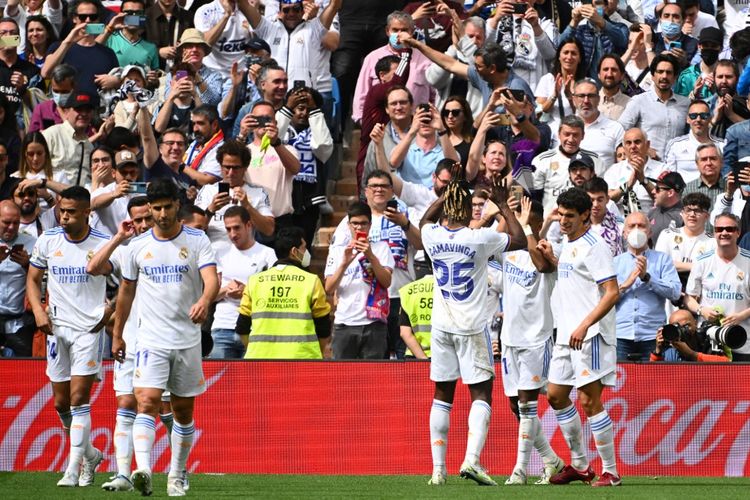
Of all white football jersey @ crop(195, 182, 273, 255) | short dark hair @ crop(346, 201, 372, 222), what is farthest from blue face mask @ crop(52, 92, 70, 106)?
short dark hair @ crop(346, 201, 372, 222)

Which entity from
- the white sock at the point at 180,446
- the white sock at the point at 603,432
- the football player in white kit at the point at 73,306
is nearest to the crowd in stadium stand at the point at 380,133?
the football player in white kit at the point at 73,306

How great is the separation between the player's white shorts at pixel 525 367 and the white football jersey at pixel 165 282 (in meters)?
3.11

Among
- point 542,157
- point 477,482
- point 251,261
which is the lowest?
point 477,482

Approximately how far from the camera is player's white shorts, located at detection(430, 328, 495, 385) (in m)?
12.0

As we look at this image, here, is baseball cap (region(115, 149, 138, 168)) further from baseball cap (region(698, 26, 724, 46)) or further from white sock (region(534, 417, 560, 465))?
baseball cap (region(698, 26, 724, 46))

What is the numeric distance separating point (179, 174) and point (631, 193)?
211 inches

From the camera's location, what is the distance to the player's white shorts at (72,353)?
12.6 metres

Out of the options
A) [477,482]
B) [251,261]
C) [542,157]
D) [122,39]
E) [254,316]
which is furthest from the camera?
[122,39]

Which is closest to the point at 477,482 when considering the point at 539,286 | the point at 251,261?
the point at 539,286

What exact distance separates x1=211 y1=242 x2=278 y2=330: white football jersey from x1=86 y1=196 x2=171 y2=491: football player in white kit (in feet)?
8.18

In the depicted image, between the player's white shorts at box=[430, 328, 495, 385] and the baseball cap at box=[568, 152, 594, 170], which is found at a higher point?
the baseball cap at box=[568, 152, 594, 170]

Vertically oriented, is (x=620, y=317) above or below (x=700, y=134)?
below

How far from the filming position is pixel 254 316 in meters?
14.5

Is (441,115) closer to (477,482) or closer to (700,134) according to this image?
(700,134)
